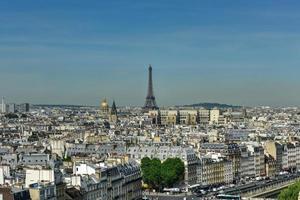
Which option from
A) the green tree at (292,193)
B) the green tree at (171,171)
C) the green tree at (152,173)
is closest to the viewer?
the green tree at (292,193)

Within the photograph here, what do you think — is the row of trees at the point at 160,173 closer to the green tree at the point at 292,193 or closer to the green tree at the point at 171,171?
the green tree at the point at 171,171

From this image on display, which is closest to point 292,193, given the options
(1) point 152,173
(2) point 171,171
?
(2) point 171,171

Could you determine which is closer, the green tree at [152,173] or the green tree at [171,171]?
the green tree at [152,173]

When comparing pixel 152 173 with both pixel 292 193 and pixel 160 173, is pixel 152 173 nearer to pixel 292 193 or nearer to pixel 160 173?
pixel 160 173

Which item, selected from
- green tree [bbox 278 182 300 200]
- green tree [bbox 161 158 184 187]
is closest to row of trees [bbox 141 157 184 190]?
green tree [bbox 161 158 184 187]

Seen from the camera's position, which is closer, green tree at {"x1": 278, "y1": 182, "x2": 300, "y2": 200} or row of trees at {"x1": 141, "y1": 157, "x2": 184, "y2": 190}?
green tree at {"x1": 278, "y1": 182, "x2": 300, "y2": 200}

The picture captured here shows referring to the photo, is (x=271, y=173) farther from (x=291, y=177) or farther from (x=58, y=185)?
(x=58, y=185)

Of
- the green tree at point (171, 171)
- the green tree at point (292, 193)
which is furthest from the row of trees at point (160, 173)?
the green tree at point (292, 193)

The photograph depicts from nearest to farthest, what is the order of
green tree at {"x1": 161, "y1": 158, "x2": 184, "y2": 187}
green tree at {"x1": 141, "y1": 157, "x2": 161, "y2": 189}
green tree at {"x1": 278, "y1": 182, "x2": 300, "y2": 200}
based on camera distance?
green tree at {"x1": 278, "y1": 182, "x2": 300, "y2": 200}, green tree at {"x1": 141, "y1": 157, "x2": 161, "y2": 189}, green tree at {"x1": 161, "y1": 158, "x2": 184, "y2": 187}

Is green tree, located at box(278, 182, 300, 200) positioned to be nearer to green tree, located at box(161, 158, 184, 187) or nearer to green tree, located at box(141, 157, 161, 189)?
green tree, located at box(161, 158, 184, 187)
